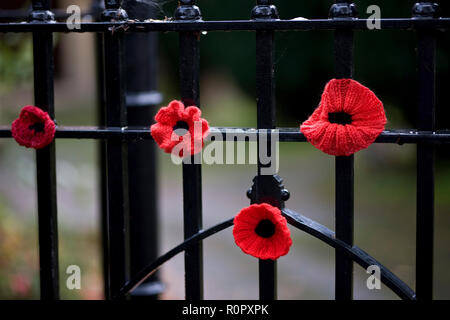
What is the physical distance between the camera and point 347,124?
58.6 inches

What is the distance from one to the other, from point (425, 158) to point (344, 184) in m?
0.21

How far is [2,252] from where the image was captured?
4.18m

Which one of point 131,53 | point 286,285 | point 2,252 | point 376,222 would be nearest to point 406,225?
point 376,222

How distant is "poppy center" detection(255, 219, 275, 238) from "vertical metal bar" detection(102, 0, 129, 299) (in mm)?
420

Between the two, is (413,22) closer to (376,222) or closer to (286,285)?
(286,285)

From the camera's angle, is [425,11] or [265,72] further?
[265,72]

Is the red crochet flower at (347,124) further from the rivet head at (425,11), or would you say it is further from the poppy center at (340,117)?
the rivet head at (425,11)

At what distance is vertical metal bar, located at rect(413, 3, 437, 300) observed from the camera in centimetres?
147

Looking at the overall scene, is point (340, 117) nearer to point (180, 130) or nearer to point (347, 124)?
point (347, 124)

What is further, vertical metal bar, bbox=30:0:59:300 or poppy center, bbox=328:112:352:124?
vertical metal bar, bbox=30:0:59:300

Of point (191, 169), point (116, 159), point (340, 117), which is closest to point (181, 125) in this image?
point (191, 169)

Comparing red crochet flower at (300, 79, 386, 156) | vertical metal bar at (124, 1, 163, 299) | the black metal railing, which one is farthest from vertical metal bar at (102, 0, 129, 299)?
vertical metal bar at (124, 1, 163, 299)

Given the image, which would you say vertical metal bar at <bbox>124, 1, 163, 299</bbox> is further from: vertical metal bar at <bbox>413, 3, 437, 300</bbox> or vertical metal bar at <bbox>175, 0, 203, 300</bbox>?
vertical metal bar at <bbox>413, 3, 437, 300</bbox>

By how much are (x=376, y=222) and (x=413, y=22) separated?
4798 millimetres
